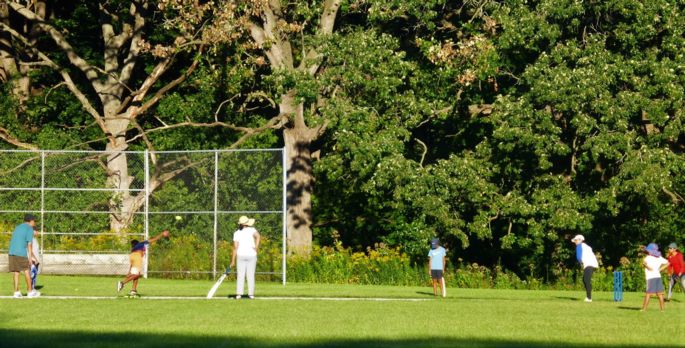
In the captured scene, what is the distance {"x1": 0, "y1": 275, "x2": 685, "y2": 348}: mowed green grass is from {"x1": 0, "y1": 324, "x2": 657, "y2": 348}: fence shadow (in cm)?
1

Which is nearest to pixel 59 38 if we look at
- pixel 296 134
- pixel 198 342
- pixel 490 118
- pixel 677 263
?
pixel 296 134

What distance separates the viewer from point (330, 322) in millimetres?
22078

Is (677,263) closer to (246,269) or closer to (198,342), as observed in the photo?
(246,269)

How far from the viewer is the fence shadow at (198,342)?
1792cm

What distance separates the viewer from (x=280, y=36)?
4094cm

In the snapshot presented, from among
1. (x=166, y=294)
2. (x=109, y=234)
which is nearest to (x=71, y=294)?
(x=166, y=294)

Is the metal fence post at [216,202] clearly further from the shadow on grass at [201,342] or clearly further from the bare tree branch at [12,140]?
the shadow on grass at [201,342]

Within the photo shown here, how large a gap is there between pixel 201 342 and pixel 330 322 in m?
4.15

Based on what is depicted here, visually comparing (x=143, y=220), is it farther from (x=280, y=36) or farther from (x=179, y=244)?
(x=280, y=36)

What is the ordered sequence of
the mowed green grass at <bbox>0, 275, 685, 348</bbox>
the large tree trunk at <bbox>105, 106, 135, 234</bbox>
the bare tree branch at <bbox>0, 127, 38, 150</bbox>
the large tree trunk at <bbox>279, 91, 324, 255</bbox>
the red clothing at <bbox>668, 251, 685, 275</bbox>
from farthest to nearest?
the bare tree branch at <bbox>0, 127, 38, 150</bbox> < the large tree trunk at <bbox>279, 91, 324, 255</bbox> < the large tree trunk at <bbox>105, 106, 135, 234</bbox> < the red clothing at <bbox>668, 251, 685, 275</bbox> < the mowed green grass at <bbox>0, 275, 685, 348</bbox>

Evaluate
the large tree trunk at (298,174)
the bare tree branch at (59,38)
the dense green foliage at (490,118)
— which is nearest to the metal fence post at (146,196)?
the dense green foliage at (490,118)

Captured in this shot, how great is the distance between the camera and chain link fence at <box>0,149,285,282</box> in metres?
36.1

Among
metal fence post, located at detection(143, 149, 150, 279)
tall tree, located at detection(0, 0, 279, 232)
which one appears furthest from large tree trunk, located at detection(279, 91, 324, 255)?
metal fence post, located at detection(143, 149, 150, 279)

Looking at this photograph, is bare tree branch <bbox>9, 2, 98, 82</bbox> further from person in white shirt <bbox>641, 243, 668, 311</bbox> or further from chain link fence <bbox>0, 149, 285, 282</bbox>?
person in white shirt <bbox>641, 243, 668, 311</bbox>
